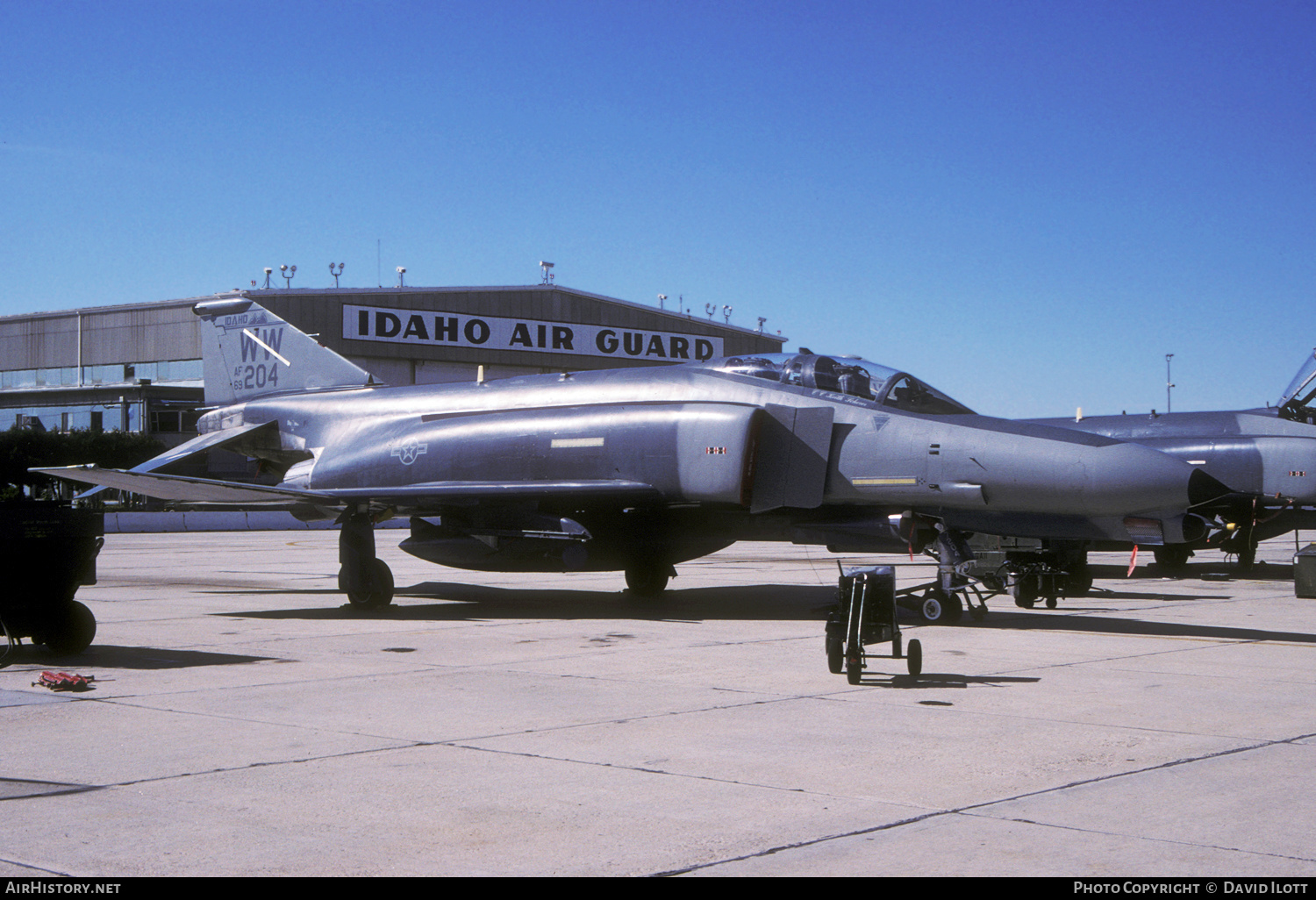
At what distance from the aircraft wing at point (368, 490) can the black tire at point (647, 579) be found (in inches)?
91.1

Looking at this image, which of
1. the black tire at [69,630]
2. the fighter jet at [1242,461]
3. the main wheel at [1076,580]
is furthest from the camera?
the fighter jet at [1242,461]

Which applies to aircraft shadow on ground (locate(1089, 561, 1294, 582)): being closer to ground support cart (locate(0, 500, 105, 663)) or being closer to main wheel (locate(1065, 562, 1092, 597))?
main wheel (locate(1065, 562, 1092, 597))

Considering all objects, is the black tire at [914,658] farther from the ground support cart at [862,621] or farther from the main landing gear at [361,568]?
the main landing gear at [361,568]

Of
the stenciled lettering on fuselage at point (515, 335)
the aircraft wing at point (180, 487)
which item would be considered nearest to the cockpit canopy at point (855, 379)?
the aircraft wing at point (180, 487)

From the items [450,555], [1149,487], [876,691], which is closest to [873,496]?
[1149,487]

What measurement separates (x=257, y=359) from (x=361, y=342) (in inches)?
1142

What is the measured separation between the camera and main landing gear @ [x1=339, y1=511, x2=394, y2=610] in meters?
13.8

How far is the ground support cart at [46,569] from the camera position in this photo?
9.12m

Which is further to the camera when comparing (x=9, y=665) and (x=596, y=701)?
(x=9, y=665)

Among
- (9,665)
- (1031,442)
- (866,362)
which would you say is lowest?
(9,665)

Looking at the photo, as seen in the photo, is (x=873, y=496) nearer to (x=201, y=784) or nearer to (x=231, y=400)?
(x=201, y=784)

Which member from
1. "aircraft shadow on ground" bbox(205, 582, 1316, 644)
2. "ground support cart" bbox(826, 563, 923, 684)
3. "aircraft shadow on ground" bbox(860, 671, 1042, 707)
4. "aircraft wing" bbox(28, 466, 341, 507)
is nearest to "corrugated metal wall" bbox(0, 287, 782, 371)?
"aircraft shadow on ground" bbox(205, 582, 1316, 644)

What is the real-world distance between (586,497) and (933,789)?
26.3 ft
